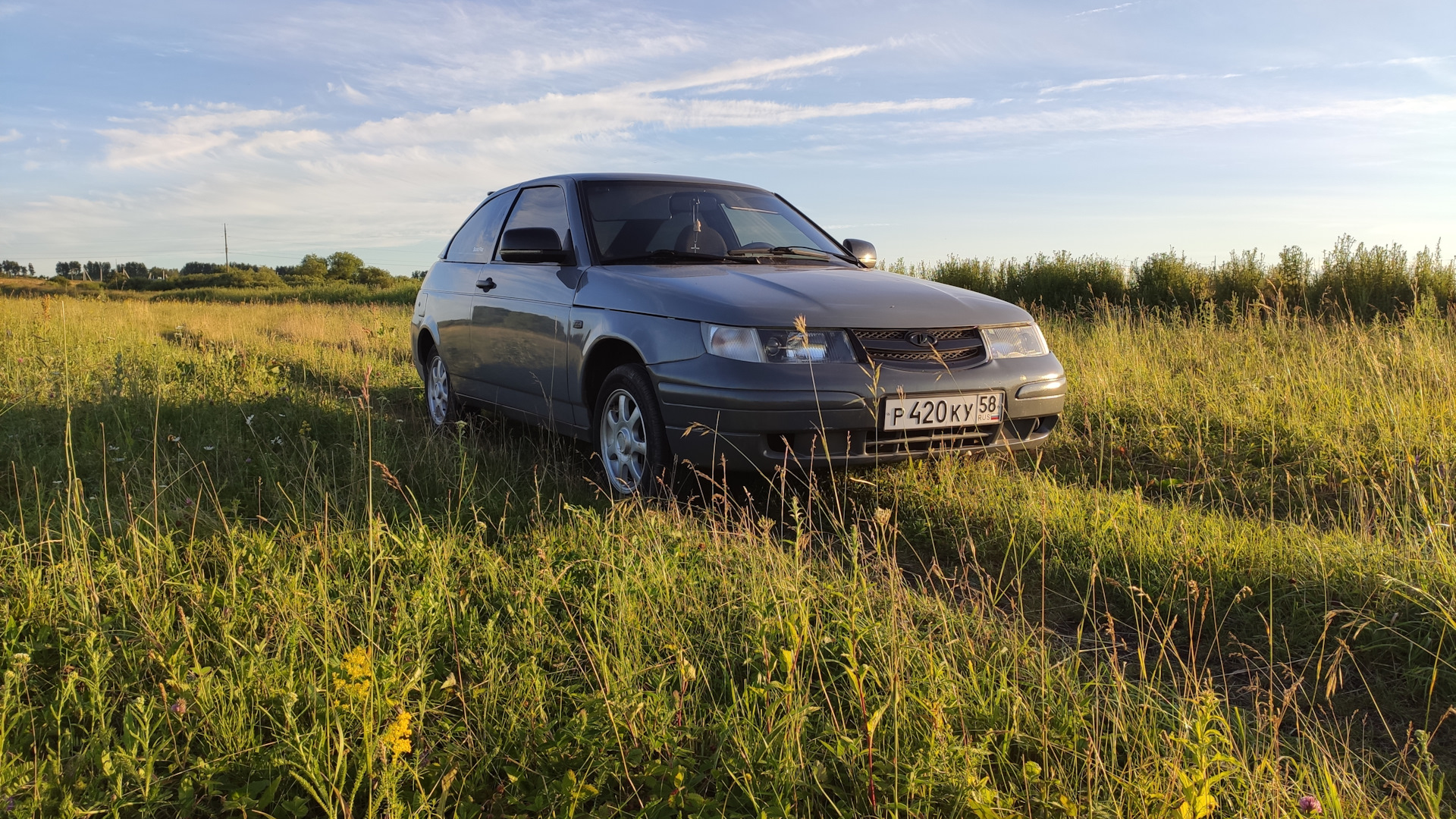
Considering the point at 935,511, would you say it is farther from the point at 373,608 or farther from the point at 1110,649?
the point at 373,608

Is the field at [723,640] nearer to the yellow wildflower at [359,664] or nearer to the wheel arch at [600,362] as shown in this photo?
the yellow wildflower at [359,664]

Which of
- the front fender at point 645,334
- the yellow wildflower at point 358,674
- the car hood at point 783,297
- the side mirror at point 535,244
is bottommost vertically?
the yellow wildflower at point 358,674

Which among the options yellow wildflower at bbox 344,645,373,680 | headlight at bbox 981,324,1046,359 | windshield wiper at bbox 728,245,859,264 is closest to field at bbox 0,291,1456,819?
yellow wildflower at bbox 344,645,373,680

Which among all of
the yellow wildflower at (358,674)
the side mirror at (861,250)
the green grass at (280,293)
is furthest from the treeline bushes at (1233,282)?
the green grass at (280,293)

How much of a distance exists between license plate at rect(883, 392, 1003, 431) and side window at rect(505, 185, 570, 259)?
6.81 ft

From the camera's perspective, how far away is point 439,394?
641cm

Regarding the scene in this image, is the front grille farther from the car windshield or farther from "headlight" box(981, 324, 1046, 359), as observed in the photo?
the car windshield

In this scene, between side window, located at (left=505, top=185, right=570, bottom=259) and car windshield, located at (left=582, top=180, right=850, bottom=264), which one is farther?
side window, located at (left=505, top=185, right=570, bottom=259)

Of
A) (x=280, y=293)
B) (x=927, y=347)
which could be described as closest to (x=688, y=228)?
(x=927, y=347)

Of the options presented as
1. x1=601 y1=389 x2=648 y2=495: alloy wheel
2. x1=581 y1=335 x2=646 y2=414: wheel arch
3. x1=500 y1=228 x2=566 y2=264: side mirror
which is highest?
x1=500 y1=228 x2=566 y2=264: side mirror

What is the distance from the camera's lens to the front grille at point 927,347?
12.3 feet

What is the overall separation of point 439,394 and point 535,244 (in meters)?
2.16

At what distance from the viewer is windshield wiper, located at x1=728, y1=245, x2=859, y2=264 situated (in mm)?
4812

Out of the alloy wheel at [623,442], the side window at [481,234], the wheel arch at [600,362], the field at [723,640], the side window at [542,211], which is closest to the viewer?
the field at [723,640]
